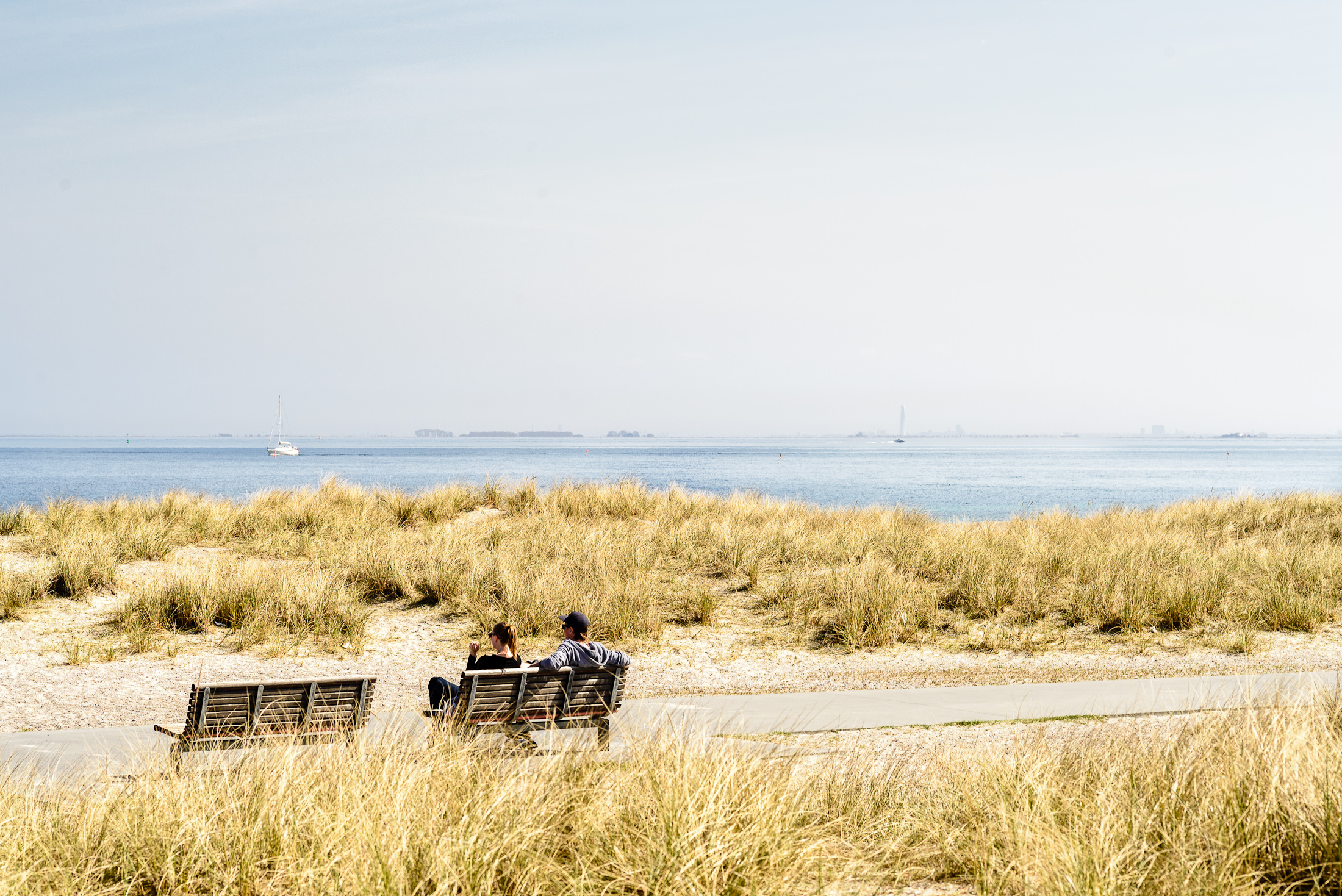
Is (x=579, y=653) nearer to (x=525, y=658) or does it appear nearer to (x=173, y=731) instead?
(x=173, y=731)

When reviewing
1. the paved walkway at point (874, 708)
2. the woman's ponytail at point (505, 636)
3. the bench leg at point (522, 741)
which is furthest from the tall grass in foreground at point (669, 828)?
the woman's ponytail at point (505, 636)

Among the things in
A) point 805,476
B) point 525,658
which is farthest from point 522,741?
point 805,476

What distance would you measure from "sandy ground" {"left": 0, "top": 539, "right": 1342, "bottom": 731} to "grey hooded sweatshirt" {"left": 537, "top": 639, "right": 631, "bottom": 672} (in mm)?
2126

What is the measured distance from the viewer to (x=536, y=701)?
270 inches

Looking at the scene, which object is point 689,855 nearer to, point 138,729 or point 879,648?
point 138,729

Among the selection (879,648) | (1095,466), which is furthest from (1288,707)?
(1095,466)

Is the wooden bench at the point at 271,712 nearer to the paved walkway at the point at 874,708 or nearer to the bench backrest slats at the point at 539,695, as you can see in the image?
the paved walkway at the point at 874,708

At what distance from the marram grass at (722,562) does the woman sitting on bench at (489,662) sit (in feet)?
15.1

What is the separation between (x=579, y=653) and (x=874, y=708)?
2.67m

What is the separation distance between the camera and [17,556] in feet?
49.8

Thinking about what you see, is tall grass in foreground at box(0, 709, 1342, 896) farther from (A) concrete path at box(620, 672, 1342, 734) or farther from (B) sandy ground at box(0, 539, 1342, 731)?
(B) sandy ground at box(0, 539, 1342, 731)

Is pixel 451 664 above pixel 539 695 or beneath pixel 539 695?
beneath

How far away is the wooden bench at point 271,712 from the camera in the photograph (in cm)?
613

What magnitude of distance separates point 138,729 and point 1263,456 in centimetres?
17608
